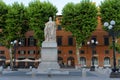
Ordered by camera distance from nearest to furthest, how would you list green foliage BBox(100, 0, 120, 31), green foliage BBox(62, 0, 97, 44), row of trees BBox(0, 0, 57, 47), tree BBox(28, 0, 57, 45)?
green foliage BBox(100, 0, 120, 31) < green foliage BBox(62, 0, 97, 44) < tree BBox(28, 0, 57, 45) < row of trees BBox(0, 0, 57, 47)

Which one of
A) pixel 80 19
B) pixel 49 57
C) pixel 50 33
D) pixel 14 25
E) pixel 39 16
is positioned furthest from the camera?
pixel 14 25

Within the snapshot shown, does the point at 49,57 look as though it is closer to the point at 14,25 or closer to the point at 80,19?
the point at 80,19

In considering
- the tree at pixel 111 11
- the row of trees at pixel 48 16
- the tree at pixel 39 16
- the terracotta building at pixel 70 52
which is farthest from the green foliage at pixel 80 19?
the terracotta building at pixel 70 52

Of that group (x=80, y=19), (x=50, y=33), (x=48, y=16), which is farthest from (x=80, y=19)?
(x=50, y=33)

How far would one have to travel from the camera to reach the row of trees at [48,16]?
54812 millimetres

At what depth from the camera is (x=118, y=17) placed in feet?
177

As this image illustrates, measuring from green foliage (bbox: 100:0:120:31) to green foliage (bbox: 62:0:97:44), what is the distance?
1.71 meters

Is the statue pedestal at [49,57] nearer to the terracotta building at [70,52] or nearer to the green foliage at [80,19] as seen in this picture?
the green foliage at [80,19]

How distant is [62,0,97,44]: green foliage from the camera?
5472cm

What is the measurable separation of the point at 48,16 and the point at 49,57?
2184 centimetres

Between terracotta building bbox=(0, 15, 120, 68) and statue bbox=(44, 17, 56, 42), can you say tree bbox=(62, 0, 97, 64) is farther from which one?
statue bbox=(44, 17, 56, 42)

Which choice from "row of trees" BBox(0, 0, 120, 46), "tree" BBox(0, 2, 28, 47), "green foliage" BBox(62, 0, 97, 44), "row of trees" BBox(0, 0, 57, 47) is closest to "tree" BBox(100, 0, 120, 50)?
"row of trees" BBox(0, 0, 120, 46)

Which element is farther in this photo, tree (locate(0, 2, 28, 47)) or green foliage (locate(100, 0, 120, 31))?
tree (locate(0, 2, 28, 47))

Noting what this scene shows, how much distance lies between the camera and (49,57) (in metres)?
35.8
